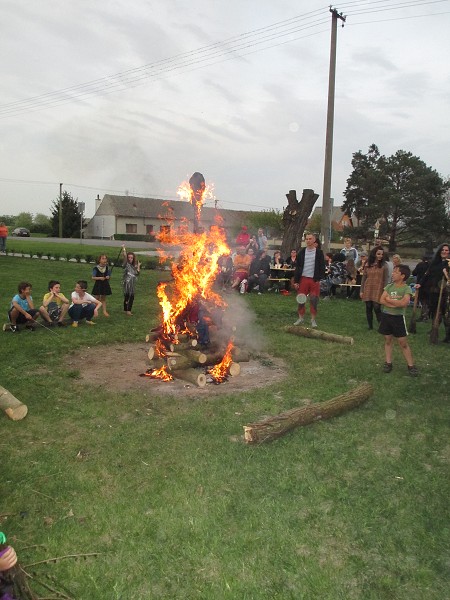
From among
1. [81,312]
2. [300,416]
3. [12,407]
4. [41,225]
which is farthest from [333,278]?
[41,225]

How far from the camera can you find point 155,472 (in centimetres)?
450

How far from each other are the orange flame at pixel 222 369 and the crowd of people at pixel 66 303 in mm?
4504

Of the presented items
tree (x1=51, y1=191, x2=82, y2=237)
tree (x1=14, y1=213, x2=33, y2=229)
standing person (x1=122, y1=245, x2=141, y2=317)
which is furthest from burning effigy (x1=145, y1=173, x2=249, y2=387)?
tree (x1=14, y1=213, x2=33, y2=229)

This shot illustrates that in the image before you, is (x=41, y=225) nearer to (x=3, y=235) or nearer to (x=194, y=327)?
(x=3, y=235)

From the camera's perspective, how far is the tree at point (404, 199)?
43.5 m

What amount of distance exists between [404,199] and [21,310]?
4149 cm

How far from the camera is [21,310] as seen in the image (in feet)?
32.1

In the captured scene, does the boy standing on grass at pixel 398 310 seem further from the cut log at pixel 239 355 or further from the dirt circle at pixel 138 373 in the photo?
the cut log at pixel 239 355

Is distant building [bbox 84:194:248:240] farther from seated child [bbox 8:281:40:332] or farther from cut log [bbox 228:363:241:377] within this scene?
cut log [bbox 228:363:241:377]

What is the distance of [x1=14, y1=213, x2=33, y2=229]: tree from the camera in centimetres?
8225

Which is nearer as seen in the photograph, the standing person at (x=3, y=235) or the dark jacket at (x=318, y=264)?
the dark jacket at (x=318, y=264)

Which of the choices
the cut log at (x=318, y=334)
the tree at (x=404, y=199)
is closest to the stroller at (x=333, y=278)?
the cut log at (x=318, y=334)

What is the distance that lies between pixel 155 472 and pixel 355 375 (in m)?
4.27

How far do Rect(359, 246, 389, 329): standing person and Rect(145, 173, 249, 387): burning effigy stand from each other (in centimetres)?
396
